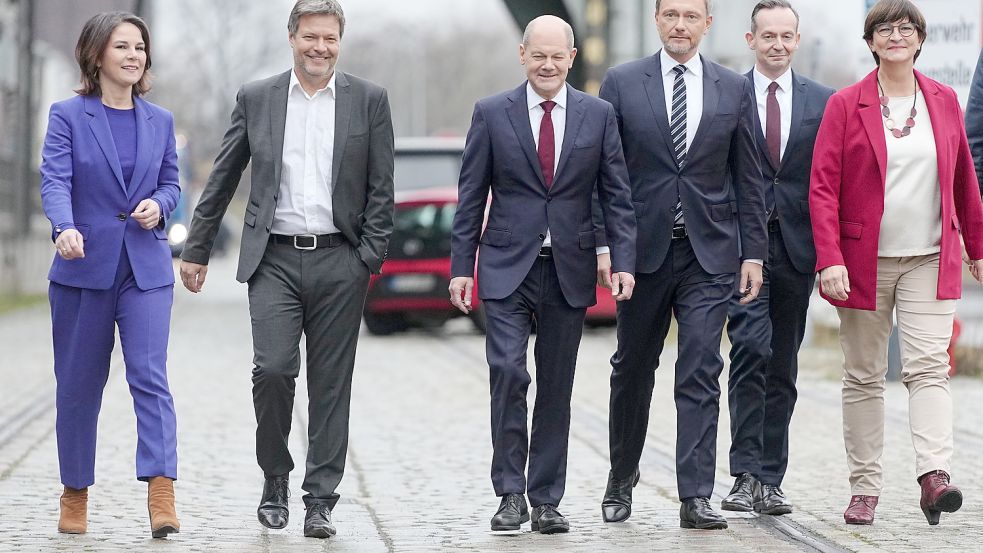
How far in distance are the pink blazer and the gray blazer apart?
5.22ft

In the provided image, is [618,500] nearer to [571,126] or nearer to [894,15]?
[571,126]

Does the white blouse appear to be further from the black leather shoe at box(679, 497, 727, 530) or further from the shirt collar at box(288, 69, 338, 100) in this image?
the shirt collar at box(288, 69, 338, 100)

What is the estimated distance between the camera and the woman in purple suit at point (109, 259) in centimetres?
642

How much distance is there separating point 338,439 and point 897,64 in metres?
2.44

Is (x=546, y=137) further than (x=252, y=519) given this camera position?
No

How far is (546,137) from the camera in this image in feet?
21.6

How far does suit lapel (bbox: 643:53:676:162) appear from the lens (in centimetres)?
668

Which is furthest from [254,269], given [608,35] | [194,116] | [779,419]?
[194,116]

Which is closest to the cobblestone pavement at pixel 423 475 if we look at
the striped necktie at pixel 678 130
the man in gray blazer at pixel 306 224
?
the man in gray blazer at pixel 306 224

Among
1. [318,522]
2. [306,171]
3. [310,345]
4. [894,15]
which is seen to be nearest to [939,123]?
[894,15]

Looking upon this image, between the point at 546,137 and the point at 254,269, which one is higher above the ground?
the point at 546,137

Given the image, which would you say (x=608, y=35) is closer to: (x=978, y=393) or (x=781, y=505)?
(x=978, y=393)

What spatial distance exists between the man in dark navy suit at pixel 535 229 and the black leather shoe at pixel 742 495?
2.70 ft

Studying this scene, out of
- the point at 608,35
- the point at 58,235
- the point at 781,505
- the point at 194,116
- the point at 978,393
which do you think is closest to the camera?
the point at 58,235
